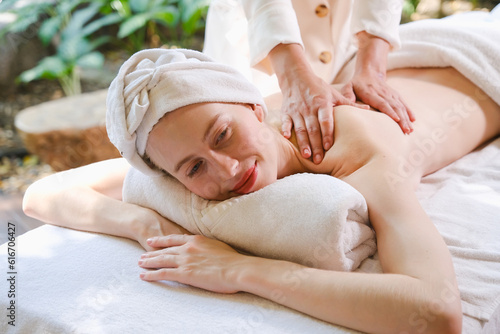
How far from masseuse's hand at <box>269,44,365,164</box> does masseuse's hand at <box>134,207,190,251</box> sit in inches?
17.3

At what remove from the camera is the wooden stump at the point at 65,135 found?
323cm

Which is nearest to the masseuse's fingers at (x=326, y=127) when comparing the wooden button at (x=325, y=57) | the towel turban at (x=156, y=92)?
the towel turban at (x=156, y=92)

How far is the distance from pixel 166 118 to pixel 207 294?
18.2 inches

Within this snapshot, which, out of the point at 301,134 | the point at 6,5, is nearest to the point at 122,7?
the point at 6,5

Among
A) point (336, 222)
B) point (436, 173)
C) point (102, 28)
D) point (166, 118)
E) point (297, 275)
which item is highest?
point (166, 118)

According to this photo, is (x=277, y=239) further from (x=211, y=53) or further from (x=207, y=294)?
(x=211, y=53)

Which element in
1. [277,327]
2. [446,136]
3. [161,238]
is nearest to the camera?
[277,327]

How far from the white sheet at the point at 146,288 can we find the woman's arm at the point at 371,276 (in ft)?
0.14

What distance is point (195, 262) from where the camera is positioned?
4.12 feet

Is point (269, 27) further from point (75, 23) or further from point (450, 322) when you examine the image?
point (75, 23)

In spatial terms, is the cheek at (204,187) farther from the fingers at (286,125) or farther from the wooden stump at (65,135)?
the wooden stump at (65,135)

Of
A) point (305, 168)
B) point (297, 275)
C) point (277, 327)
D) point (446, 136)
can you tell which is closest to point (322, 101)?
point (305, 168)

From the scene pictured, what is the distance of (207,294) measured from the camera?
1229mm

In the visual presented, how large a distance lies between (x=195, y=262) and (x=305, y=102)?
634 mm
